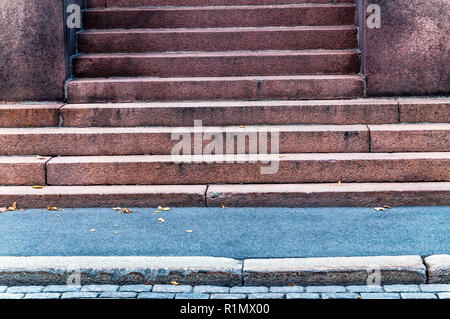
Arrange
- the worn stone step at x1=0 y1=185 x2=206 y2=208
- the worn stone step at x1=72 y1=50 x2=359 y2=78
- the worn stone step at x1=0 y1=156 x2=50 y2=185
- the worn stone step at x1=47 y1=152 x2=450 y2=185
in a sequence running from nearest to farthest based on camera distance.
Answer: the worn stone step at x1=0 y1=185 x2=206 y2=208 → the worn stone step at x1=47 y1=152 x2=450 y2=185 → the worn stone step at x1=0 y1=156 x2=50 y2=185 → the worn stone step at x1=72 y1=50 x2=359 y2=78

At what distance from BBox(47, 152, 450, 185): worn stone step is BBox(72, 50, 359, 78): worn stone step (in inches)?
59.8

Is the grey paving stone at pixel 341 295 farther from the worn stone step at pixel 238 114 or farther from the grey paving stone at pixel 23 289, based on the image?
the worn stone step at pixel 238 114

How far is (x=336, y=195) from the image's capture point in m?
6.33

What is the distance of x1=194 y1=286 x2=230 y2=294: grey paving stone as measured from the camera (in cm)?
459

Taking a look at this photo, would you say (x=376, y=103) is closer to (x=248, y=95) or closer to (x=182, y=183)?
(x=248, y=95)

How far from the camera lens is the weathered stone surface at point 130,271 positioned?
4711 mm

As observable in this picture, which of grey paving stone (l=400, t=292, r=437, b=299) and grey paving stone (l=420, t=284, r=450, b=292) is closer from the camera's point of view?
grey paving stone (l=400, t=292, r=437, b=299)

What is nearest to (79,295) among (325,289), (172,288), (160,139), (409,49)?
(172,288)

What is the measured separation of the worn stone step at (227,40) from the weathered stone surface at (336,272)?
4097mm

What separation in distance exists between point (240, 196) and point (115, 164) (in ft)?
4.63

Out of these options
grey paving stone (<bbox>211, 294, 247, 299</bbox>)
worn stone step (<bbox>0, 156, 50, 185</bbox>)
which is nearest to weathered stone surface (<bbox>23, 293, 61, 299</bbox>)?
grey paving stone (<bbox>211, 294, 247, 299</bbox>)

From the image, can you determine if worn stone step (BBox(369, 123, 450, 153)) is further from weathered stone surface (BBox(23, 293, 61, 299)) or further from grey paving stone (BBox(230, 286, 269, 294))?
weathered stone surface (BBox(23, 293, 61, 299))

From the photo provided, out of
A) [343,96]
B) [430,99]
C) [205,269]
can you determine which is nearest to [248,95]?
[343,96]

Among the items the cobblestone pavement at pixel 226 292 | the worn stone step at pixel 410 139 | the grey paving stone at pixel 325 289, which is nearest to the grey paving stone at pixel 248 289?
the cobblestone pavement at pixel 226 292
